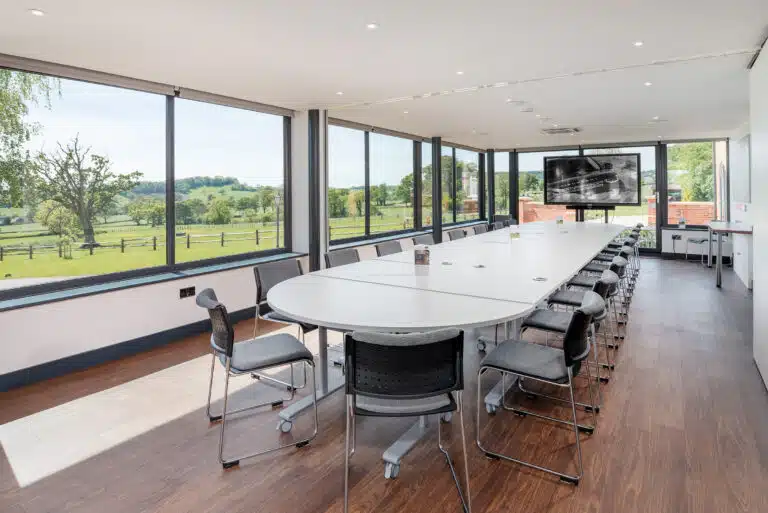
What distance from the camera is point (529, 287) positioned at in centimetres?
312

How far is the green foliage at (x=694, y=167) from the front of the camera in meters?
10.6

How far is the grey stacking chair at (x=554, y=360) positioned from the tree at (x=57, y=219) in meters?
4.07

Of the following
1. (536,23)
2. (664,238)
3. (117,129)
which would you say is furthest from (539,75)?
(664,238)

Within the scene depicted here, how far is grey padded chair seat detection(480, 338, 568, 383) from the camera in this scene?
8.12 ft

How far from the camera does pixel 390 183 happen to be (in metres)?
9.12

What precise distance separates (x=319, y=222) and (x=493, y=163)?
7.37 metres

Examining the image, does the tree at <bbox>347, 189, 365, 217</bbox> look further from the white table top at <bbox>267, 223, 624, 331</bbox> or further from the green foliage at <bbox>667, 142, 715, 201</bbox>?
the green foliage at <bbox>667, 142, 715, 201</bbox>

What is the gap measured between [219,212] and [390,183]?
3892mm

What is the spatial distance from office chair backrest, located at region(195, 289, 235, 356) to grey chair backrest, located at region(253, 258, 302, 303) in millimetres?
1091

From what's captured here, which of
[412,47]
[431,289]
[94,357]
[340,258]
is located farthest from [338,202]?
[431,289]

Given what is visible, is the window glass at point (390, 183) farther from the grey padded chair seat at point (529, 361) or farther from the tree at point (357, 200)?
the grey padded chair seat at point (529, 361)

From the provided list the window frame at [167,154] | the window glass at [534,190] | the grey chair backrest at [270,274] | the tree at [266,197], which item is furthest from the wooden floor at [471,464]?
the window glass at [534,190]

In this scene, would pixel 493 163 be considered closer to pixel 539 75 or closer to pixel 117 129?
pixel 539 75

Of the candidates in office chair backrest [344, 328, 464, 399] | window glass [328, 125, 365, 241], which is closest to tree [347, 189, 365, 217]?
window glass [328, 125, 365, 241]
